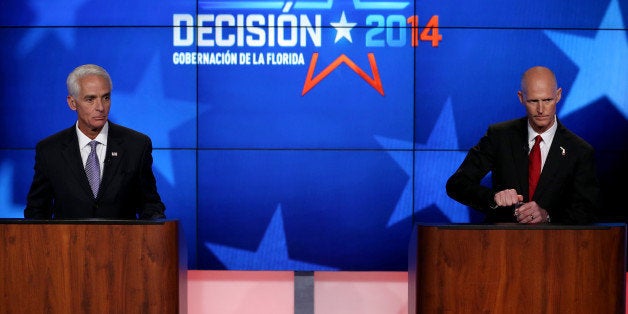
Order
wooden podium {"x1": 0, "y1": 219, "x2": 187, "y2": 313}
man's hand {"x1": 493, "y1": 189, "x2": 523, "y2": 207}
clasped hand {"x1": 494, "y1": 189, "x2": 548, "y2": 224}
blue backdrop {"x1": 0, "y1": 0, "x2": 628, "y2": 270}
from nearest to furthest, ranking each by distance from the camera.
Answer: wooden podium {"x1": 0, "y1": 219, "x2": 187, "y2": 313} → man's hand {"x1": 493, "y1": 189, "x2": 523, "y2": 207} → clasped hand {"x1": 494, "y1": 189, "x2": 548, "y2": 224} → blue backdrop {"x1": 0, "y1": 0, "x2": 628, "y2": 270}

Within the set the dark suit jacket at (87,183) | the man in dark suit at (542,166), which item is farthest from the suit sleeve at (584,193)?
the dark suit jacket at (87,183)

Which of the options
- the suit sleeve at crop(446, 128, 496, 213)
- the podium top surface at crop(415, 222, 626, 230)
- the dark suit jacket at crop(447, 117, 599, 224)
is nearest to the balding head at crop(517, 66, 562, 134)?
the dark suit jacket at crop(447, 117, 599, 224)

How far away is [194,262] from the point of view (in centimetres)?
471

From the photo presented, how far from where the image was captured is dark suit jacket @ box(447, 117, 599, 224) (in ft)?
8.92

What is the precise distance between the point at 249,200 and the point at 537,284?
285 centimetres

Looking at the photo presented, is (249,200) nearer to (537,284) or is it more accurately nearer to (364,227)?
(364,227)

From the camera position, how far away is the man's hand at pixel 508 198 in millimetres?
2418

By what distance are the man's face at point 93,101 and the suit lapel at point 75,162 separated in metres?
0.10

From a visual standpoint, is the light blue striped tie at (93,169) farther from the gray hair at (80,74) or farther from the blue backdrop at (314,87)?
the blue backdrop at (314,87)

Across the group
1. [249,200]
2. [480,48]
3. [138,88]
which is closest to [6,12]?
[138,88]

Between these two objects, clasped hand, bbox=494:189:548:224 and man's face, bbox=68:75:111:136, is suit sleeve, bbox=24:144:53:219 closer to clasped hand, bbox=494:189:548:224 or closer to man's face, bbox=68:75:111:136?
man's face, bbox=68:75:111:136

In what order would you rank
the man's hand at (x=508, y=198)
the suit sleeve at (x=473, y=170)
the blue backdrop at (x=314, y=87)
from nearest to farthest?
the man's hand at (x=508, y=198)
the suit sleeve at (x=473, y=170)
the blue backdrop at (x=314, y=87)

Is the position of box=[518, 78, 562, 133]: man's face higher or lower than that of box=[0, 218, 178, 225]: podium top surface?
higher

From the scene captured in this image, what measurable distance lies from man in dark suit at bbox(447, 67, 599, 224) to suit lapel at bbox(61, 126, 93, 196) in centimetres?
151
